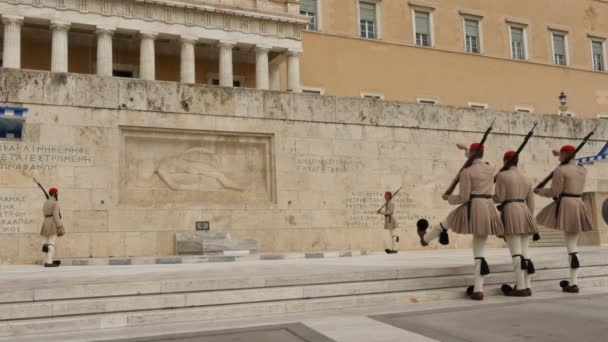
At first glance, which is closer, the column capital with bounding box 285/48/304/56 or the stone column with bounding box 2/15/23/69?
the stone column with bounding box 2/15/23/69

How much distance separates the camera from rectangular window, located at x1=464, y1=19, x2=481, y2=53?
37438 mm

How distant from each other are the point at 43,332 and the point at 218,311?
176 centimetres

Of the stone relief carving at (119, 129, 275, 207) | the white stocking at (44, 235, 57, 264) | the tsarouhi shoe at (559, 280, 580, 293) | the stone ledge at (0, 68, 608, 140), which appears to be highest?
the stone ledge at (0, 68, 608, 140)

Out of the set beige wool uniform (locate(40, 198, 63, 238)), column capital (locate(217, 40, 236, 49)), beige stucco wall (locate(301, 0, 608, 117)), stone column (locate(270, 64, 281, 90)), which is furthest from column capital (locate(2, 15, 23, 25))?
beige wool uniform (locate(40, 198, 63, 238))

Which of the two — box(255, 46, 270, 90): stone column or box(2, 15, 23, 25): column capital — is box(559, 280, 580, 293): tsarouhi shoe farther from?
box(2, 15, 23, 25): column capital

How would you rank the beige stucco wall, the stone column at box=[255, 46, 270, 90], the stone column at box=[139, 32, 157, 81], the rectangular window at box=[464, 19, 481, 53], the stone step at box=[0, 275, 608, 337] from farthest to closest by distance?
the rectangular window at box=[464, 19, 481, 53], the beige stucco wall, the stone column at box=[255, 46, 270, 90], the stone column at box=[139, 32, 157, 81], the stone step at box=[0, 275, 608, 337]

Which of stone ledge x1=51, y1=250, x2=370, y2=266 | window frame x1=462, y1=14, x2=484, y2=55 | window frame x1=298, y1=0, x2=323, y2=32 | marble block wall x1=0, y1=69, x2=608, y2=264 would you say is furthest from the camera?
window frame x1=462, y1=14, x2=484, y2=55

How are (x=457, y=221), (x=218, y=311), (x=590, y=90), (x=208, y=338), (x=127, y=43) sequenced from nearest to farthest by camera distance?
(x=208, y=338), (x=218, y=311), (x=457, y=221), (x=127, y=43), (x=590, y=90)

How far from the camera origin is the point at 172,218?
44.9 feet

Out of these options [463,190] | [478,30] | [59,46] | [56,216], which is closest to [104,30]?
[59,46]

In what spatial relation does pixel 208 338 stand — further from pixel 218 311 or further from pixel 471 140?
pixel 471 140

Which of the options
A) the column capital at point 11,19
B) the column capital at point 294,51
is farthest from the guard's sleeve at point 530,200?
the column capital at point 11,19

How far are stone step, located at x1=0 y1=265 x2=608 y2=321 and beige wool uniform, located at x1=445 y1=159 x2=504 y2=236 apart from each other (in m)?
0.90

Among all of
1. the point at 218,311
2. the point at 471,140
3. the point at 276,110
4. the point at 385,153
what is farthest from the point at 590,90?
the point at 218,311
